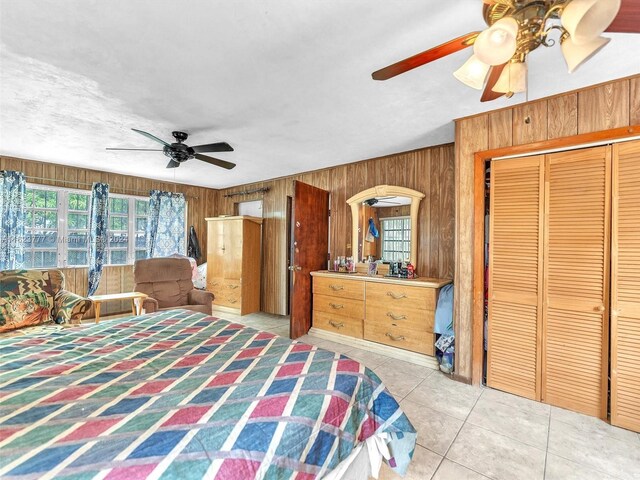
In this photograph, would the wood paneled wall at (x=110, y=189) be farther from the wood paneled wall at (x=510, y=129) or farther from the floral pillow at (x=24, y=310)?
the wood paneled wall at (x=510, y=129)

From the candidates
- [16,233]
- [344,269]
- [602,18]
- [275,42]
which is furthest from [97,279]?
[602,18]

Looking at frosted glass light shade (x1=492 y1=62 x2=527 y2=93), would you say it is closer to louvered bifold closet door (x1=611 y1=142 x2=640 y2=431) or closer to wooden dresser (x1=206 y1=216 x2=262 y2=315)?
louvered bifold closet door (x1=611 y1=142 x2=640 y2=431)

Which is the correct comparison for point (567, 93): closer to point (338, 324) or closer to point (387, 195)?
point (387, 195)

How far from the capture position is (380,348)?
3316 millimetres

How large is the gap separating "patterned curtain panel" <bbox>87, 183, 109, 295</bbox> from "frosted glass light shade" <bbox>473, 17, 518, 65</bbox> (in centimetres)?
557

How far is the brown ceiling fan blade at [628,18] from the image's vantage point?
0.93m

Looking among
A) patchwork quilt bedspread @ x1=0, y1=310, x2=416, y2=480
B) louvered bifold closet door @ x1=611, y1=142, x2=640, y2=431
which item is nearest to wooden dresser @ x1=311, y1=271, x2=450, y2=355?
louvered bifold closet door @ x1=611, y1=142, x2=640, y2=431

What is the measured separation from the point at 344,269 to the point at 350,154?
1.61 metres

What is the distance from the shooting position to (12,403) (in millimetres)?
1020

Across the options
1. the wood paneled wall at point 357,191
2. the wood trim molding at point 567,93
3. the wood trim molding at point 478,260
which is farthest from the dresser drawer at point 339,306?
the wood trim molding at point 567,93

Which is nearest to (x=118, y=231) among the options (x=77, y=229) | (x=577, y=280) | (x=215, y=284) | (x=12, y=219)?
(x=77, y=229)

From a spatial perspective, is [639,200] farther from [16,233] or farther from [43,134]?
[16,233]

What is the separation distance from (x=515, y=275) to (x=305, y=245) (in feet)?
8.00

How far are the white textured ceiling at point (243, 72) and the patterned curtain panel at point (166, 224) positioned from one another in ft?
6.58
